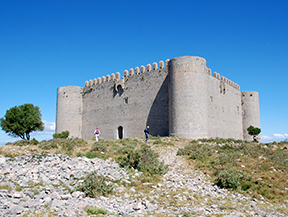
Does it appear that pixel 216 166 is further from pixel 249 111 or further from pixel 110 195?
pixel 249 111

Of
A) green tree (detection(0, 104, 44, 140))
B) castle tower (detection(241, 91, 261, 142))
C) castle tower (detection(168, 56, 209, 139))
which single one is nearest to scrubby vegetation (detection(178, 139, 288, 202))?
castle tower (detection(168, 56, 209, 139))

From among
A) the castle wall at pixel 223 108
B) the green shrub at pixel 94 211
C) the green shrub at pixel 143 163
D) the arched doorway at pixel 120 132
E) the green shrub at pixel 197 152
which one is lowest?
the green shrub at pixel 94 211

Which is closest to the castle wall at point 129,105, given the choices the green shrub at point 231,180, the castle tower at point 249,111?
the green shrub at point 231,180

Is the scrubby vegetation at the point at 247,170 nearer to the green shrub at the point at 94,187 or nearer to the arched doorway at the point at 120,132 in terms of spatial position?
the green shrub at the point at 94,187

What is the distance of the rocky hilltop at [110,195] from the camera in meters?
6.32

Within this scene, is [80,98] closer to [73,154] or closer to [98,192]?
[73,154]

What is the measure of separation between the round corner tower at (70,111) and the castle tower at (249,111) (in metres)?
18.2

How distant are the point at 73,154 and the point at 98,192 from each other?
450cm

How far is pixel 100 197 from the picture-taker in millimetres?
7336

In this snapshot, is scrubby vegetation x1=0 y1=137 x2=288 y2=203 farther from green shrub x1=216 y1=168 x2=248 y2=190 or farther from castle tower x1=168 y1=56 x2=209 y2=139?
Answer: castle tower x1=168 y1=56 x2=209 y2=139

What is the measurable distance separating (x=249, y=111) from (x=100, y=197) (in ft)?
84.3

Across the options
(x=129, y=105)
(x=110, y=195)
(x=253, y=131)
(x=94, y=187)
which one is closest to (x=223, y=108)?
(x=253, y=131)

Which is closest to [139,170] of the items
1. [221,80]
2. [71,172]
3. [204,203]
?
[71,172]

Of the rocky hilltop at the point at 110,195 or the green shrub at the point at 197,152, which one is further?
the green shrub at the point at 197,152
